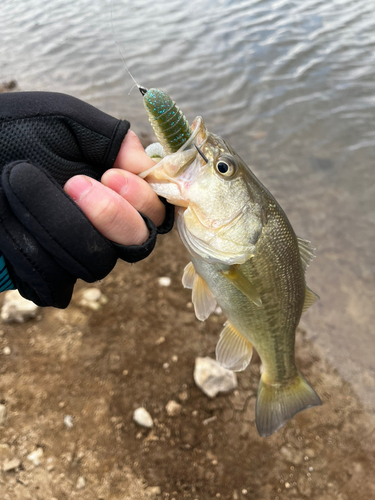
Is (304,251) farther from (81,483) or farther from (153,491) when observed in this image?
(81,483)

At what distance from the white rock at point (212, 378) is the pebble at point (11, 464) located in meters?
1.60

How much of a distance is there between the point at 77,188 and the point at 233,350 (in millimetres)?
1804

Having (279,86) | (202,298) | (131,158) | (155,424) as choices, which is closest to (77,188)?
(131,158)

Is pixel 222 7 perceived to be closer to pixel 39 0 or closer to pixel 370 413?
pixel 39 0

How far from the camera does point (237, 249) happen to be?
6.81 ft

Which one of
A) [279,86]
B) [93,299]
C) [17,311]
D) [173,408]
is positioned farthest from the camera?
[279,86]

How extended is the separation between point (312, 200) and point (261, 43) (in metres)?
5.95

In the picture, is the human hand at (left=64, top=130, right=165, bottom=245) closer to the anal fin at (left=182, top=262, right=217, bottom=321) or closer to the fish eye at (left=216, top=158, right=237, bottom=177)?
the fish eye at (left=216, top=158, right=237, bottom=177)

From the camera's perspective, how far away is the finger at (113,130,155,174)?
6.36 ft

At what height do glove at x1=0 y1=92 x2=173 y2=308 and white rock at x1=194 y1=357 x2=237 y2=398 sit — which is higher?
glove at x1=0 y1=92 x2=173 y2=308

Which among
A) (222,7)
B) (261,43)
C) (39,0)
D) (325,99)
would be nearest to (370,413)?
(325,99)

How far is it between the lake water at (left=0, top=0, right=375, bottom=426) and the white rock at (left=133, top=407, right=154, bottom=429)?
Result: 7.14 feet

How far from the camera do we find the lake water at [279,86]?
478 centimetres

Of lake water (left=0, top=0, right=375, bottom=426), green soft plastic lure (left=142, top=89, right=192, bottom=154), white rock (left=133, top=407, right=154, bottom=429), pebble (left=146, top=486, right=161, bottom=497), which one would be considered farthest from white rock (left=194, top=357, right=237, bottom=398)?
green soft plastic lure (left=142, top=89, right=192, bottom=154)
